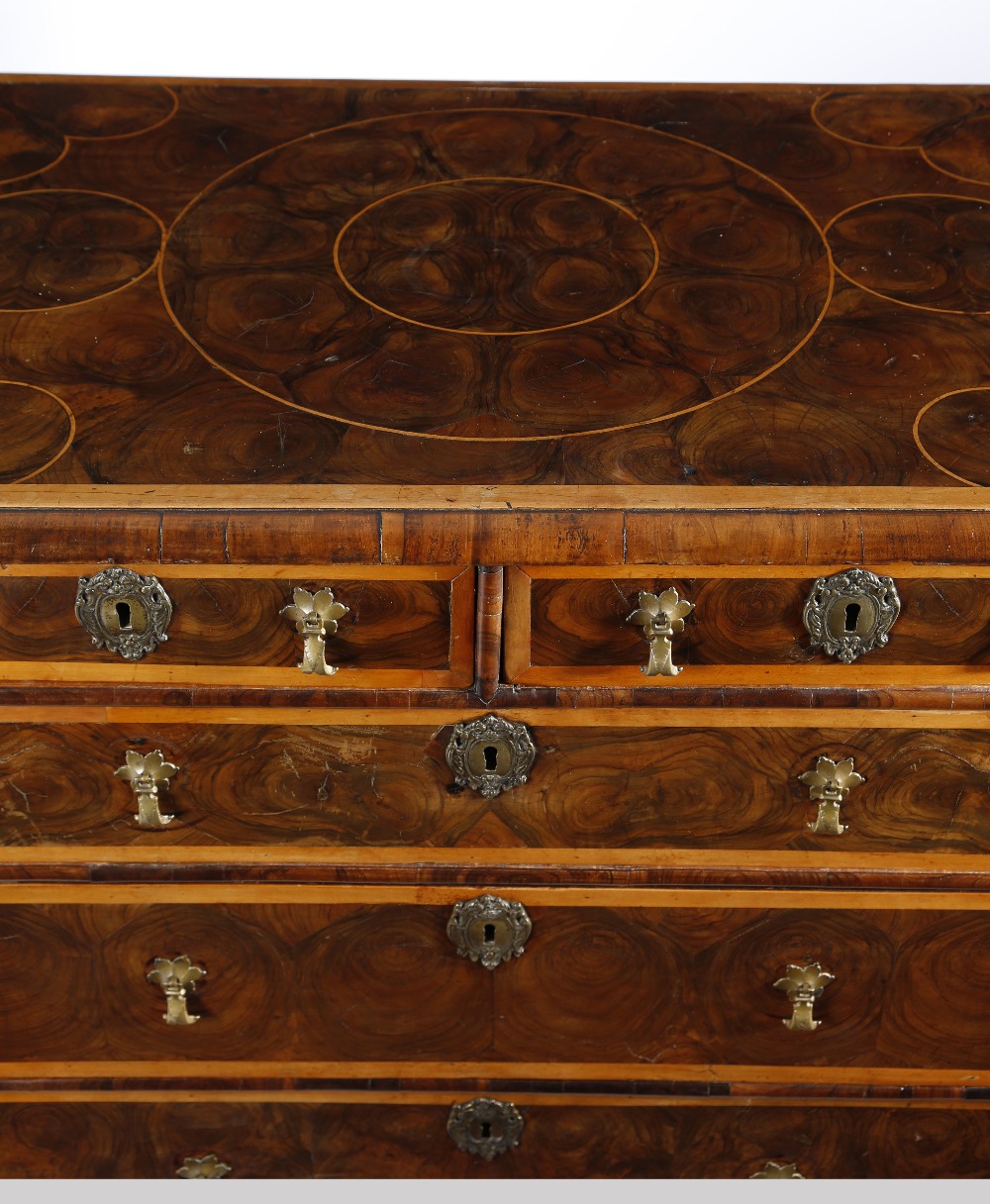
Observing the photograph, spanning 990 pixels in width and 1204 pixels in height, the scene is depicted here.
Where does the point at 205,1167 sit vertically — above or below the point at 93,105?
below

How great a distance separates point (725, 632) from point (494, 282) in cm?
43

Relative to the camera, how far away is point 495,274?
1.44m

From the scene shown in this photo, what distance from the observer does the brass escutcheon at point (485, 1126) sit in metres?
1.52

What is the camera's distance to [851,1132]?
5.09 feet

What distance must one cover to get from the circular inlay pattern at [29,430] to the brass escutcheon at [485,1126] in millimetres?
779

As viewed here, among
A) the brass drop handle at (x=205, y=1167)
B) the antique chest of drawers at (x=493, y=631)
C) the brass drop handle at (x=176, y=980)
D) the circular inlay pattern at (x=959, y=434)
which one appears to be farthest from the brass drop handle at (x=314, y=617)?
the brass drop handle at (x=205, y=1167)

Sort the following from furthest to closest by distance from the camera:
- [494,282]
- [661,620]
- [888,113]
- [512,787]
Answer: [888,113] < [494,282] < [512,787] < [661,620]

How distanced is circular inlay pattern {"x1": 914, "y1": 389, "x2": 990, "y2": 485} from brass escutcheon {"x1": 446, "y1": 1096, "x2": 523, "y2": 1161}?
0.79m

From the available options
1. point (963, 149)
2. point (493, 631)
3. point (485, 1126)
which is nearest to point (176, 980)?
point (485, 1126)

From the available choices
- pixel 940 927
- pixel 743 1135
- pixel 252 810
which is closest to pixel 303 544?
pixel 252 810

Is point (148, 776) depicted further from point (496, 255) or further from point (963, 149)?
point (963, 149)

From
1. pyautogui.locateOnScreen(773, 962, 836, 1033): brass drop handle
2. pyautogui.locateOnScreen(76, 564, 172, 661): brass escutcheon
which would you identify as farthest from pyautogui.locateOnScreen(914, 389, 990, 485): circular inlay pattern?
pyautogui.locateOnScreen(76, 564, 172, 661): brass escutcheon

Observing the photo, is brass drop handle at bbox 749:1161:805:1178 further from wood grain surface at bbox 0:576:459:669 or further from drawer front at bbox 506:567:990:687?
wood grain surface at bbox 0:576:459:669

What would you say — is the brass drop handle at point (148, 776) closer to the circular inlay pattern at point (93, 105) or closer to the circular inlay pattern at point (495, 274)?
the circular inlay pattern at point (495, 274)
